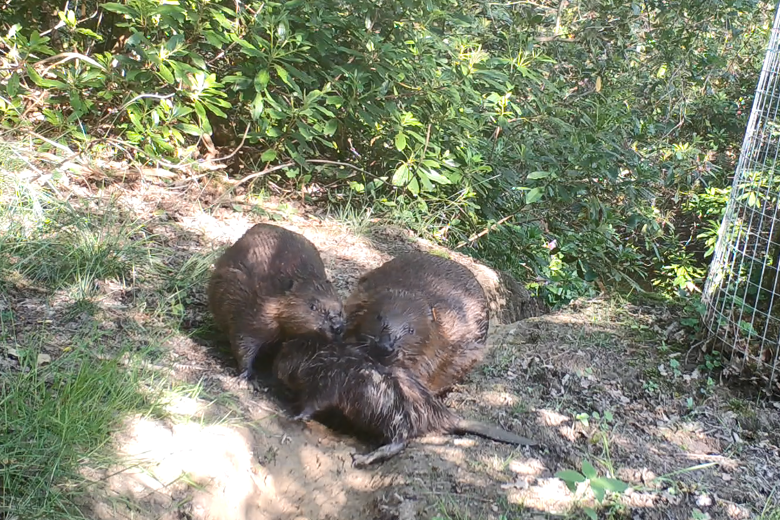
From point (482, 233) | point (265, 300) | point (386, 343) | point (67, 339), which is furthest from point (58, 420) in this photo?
point (482, 233)

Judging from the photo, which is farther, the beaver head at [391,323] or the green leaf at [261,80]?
the green leaf at [261,80]

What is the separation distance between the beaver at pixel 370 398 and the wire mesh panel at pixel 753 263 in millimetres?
1783

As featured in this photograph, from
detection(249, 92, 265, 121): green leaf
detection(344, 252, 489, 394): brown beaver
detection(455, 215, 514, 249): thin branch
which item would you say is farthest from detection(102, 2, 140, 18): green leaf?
detection(455, 215, 514, 249): thin branch

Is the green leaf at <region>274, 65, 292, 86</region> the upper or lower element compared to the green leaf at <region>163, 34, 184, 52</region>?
lower

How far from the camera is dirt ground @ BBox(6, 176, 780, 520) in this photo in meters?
2.63

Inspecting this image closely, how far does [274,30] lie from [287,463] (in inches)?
137

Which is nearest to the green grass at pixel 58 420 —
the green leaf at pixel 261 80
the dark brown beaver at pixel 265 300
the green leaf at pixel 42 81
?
the dark brown beaver at pixel 265 300

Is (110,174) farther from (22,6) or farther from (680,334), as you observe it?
(680,334)

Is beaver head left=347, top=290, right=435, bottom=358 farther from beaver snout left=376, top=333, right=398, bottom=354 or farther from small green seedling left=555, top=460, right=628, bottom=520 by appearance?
small green seedling left=555, top=460, right=628, bottom=520

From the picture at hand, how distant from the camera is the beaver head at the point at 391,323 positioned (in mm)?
3547

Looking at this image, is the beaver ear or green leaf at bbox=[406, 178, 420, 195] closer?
the beaver ear

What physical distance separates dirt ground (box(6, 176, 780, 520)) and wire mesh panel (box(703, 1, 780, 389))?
0.29 m

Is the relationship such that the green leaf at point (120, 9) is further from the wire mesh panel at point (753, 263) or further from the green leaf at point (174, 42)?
the wire mesh panel at point (753, 263)

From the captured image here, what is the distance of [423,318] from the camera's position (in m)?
3.74
